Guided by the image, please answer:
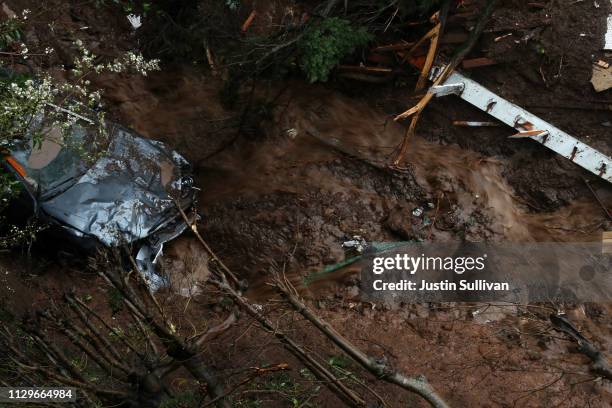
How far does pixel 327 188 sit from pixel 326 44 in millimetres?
1879

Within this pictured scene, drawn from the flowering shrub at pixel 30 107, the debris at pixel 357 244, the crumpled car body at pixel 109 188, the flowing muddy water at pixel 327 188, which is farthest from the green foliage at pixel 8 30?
the debris at pixel 357 244

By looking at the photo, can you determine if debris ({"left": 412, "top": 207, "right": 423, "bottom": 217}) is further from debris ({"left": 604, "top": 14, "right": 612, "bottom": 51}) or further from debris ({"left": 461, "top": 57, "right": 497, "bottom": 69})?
debris ({"left": 604, "top": 14, "right": 612, "bottom": 51})

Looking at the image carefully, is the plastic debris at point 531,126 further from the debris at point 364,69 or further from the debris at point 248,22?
the debris at point 248,22

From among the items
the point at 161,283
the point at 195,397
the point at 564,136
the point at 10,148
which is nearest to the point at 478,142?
the point at 564,136

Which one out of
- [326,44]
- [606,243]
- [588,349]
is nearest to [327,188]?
[326,44]

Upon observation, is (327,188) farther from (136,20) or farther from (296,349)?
(136,20)

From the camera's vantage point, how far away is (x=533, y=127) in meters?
8.09

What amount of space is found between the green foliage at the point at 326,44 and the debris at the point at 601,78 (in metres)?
2.92

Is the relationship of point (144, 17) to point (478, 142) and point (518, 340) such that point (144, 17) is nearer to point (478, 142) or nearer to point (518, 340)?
point (478, 142)

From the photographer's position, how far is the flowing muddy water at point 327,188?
8.09 m

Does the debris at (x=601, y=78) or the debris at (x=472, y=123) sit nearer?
the debris at (x=601, y=78)

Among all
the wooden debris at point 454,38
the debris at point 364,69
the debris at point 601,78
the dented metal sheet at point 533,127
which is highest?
the wooden debris at point 454,38

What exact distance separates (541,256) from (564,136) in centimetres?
157

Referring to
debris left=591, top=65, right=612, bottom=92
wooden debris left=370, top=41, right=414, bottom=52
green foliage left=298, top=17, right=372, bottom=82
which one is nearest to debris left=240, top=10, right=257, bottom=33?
green foliage left=298, top=17, right=372, bottom=82
